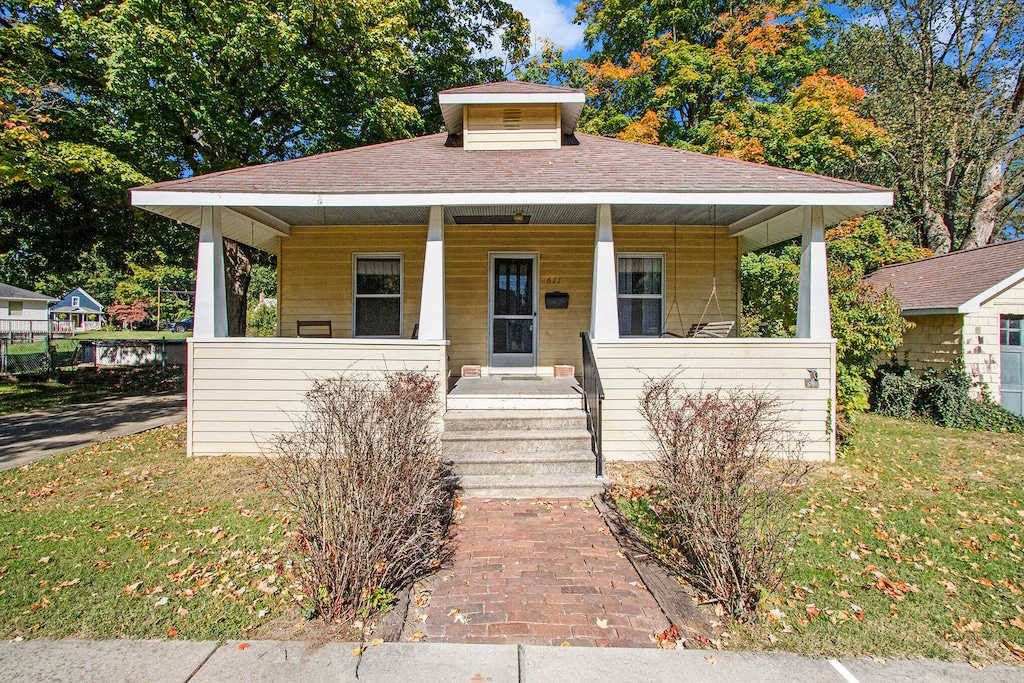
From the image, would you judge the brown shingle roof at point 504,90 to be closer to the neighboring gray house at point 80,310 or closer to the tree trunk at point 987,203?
the tree trunk at point 987,203

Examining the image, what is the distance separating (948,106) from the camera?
→ 1669 cm

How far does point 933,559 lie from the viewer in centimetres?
408

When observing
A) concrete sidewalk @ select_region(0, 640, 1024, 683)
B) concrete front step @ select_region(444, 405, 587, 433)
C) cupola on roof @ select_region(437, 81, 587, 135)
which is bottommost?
concrete sidewalk @ select_region(0, 640, 1024, 683)

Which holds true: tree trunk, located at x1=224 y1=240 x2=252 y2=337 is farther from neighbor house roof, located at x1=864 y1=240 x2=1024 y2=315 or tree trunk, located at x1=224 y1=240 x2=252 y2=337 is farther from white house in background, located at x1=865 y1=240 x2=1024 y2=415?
white house in background, located at x1=865 y1=240 x2=1024 y2=415

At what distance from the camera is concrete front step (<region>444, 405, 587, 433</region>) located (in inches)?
250

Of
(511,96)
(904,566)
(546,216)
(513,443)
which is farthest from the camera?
(511,96)

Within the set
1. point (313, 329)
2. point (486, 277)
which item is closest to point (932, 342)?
point (486, 277)

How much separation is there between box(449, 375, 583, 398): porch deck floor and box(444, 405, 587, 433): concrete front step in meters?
0.40

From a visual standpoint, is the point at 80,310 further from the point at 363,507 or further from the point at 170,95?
the point at 363,507

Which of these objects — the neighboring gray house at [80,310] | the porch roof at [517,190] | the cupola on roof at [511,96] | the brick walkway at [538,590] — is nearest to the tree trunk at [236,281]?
the porch roof at [517,190]

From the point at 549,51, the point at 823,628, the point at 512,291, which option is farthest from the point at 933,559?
the point at 549,51

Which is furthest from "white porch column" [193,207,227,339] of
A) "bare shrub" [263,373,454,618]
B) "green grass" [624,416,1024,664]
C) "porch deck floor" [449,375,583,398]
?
"green grass" [624,416,1024,664]

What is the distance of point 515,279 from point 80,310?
223 feet

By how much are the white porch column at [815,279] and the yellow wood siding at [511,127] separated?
431 centimetres
